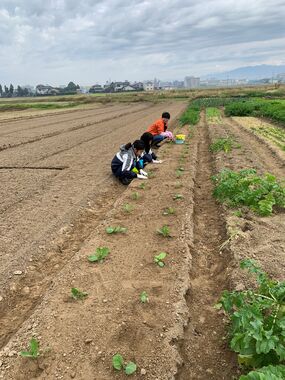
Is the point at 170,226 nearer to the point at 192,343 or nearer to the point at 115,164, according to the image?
the point at 192,343

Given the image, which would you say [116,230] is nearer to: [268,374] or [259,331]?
[259,331]

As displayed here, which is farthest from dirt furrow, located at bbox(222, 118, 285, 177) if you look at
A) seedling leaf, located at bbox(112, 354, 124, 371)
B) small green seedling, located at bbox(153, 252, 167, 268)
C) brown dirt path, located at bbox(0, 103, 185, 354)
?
seedling leaf, located at bbox(112, 354, 124, 371)

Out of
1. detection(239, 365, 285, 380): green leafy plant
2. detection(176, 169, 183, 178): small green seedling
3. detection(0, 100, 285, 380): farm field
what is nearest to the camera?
detection(239, 365, 285, 380): green leafy plant

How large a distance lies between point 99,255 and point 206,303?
1.57 meters

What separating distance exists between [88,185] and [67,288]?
15.1 feet

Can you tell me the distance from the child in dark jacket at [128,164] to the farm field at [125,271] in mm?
342

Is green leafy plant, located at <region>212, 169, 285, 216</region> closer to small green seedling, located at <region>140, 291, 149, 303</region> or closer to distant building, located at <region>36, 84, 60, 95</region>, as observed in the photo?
small green seedling, located at <region>140, 291, 149, 303</region>

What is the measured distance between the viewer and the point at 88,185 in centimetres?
868

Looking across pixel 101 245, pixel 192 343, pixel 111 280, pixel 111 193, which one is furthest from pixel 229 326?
pixel 111 193

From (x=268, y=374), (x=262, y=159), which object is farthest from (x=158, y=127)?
(x=268, y=374)

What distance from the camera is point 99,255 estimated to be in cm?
491

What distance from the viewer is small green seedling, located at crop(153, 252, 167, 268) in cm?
476

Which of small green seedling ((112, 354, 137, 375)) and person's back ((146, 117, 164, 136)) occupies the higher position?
person's back ((146, 117, 164, 136))

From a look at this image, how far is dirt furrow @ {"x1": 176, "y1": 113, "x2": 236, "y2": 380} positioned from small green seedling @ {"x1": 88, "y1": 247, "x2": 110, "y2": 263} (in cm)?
121
